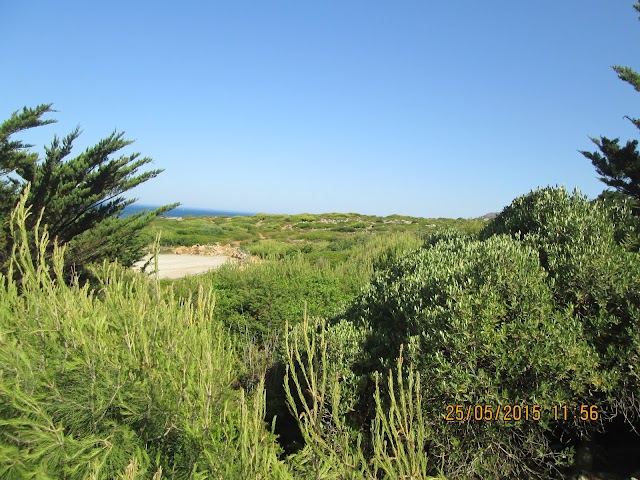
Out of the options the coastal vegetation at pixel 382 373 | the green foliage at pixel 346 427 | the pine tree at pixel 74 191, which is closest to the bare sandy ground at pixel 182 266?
the pine tree at pixel 74 191

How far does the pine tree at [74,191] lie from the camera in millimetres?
6133

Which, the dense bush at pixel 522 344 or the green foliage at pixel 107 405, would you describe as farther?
the dense bush at pixel 522 344

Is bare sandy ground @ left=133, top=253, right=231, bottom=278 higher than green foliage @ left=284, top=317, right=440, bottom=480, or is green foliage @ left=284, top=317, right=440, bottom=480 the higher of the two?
green foliage @ left=284, top=317, right=440, bottom=480

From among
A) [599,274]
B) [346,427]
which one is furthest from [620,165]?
[346,427]

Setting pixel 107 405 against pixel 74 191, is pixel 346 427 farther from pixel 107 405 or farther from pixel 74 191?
pixel 74 191

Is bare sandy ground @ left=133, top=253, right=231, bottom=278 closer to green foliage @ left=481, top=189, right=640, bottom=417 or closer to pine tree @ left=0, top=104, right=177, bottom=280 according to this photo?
pine tree @ left=0, top=104, right=177, bottom=280

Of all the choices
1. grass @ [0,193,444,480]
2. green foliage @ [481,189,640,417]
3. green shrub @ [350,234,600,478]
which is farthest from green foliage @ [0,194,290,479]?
green foliage @ [481,189,640,417]
